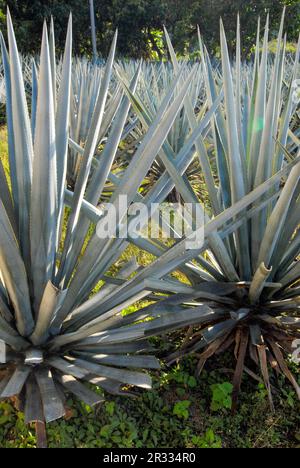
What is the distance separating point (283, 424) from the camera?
5.66 ft

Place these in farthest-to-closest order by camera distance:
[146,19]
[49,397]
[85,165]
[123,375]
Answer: [146,19] < [85,165] < [123,375] < [49,397]

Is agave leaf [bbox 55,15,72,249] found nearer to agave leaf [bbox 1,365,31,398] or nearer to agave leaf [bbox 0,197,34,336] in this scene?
agave leaf [bbox 0,197,34,336]

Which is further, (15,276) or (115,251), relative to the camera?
(115,251)

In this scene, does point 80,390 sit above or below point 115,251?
below

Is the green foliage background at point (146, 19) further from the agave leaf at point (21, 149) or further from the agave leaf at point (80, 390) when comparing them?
the agave leaf at point (80, 390)

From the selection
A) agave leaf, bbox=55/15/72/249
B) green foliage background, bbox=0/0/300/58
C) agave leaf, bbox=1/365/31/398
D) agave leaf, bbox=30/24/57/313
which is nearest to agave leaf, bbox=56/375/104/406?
agave leaf, bbox=1/365/31/398

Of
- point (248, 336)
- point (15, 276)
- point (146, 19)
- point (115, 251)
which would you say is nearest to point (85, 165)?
point (115, 251)

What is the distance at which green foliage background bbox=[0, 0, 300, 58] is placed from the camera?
58.5ft

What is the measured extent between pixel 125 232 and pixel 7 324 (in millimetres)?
460

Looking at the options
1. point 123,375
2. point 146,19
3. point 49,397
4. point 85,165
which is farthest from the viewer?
point 146,19

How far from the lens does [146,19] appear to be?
19234mm

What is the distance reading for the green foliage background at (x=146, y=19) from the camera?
1784 centimetres

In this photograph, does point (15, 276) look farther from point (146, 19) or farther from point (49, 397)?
point (146, 19)

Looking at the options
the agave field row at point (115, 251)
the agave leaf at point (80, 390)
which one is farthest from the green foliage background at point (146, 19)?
the agave leaf at point (80, 390)
